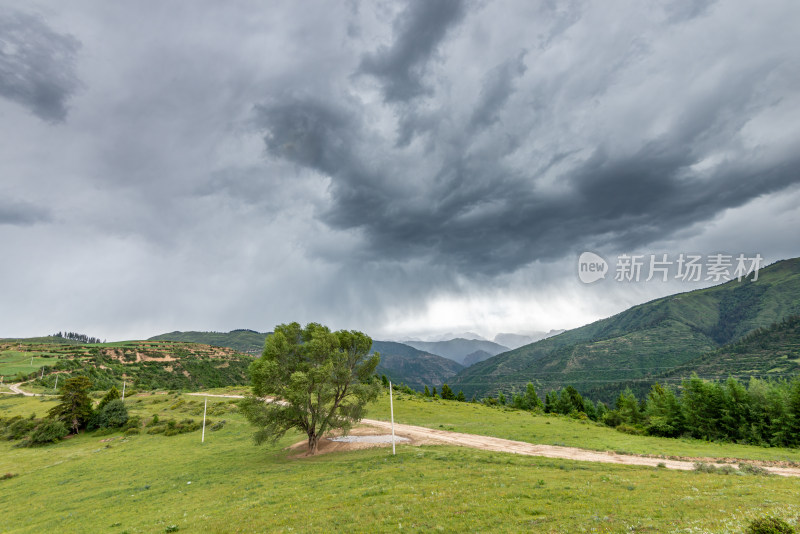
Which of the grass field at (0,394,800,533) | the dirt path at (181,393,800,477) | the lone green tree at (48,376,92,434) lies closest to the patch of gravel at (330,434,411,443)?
the dirt path at (181,393,800,477)

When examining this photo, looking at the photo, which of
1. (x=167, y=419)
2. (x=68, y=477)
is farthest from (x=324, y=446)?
(x=167, y=419)

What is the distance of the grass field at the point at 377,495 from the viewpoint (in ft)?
50.2

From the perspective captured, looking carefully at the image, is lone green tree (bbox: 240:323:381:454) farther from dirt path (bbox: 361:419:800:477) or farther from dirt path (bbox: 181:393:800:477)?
dirt path (bbox: 361:419:800:477)

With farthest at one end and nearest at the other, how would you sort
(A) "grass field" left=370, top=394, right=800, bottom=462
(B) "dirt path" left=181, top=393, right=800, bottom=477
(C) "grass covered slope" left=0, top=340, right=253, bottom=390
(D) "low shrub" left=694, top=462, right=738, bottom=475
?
1. (C) "grass covered slope" left=0, top=340, right=253, bottom=390
2. (A) "grass field" left=370, top=394, right=800, bottom=462
3. (B) "dirt path" left=181, top=393, right=800, bottom=477
4. (D) "low shrub" left=694, top=462, right=738, bottom=475

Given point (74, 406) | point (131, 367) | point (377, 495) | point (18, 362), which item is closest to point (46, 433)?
point (74, 406)

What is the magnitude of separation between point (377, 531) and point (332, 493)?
835 cm

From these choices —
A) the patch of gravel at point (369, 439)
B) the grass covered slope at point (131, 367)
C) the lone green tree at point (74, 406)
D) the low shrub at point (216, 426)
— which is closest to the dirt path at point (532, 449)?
the patch of gravel at point (369, 439)

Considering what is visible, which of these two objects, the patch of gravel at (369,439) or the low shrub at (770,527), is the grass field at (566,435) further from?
the low shrub at (770,527)

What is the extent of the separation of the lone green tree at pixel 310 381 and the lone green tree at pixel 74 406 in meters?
52.0

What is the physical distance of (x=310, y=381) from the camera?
36.2 m

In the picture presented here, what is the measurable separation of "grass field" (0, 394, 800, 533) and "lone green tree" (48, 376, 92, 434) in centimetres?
2065

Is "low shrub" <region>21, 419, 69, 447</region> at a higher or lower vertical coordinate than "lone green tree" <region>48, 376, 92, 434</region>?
lower

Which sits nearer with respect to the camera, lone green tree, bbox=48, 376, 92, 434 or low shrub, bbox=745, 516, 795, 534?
low shrub, bbox=745, 516, 795, 534

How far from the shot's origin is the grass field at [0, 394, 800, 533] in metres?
15.3
